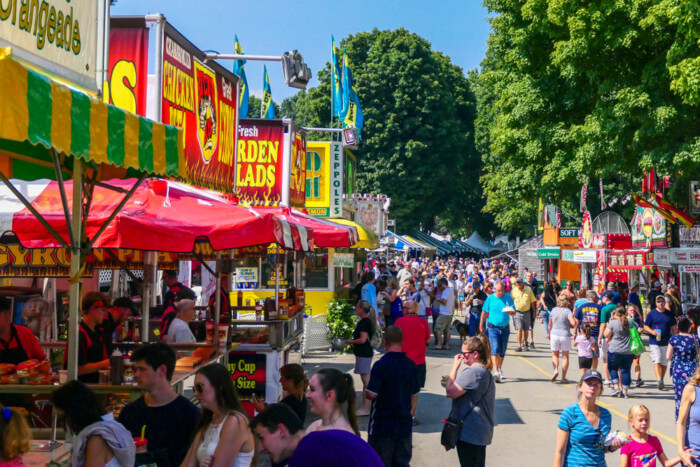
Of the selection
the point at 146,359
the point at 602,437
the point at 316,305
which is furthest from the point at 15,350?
the point at 316,305

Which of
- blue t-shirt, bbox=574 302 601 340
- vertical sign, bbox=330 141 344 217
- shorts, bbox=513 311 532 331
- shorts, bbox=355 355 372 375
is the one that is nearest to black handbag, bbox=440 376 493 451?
shorts, bbox=355 355 372 375

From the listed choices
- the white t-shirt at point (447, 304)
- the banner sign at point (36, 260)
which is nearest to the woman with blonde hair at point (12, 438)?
the banner sign at point (36, 260)

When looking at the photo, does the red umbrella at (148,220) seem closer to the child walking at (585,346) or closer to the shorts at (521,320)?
the child walking at (585,346)

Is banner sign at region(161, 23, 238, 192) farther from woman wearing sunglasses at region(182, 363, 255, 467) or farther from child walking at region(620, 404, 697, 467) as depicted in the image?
child walking at region(620, 404, 697, 467)

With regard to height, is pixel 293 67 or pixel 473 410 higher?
pixel 293 67

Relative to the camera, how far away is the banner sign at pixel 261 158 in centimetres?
1720

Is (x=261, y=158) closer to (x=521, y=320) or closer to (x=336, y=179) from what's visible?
(x=336, y=179)

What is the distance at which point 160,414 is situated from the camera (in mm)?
5176

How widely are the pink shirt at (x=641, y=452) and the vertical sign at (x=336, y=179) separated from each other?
18.4 m

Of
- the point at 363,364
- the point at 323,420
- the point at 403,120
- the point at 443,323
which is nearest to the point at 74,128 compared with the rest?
the point at 323,420

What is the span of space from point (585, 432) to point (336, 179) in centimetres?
1877

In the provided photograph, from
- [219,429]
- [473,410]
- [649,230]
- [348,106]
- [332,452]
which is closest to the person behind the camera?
[332,452]

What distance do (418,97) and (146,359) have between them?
47.8 meters

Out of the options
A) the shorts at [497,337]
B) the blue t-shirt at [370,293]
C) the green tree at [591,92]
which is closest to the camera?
the shorts at [497,337]
